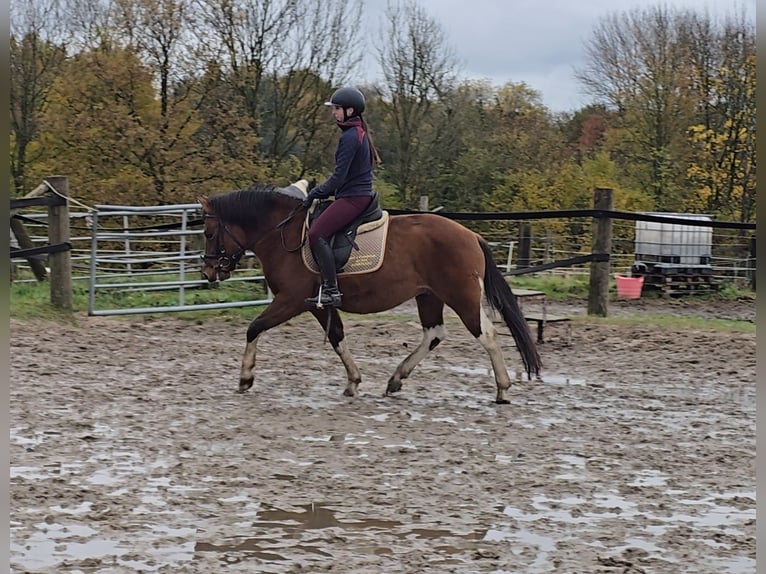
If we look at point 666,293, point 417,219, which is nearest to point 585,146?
point 666,293

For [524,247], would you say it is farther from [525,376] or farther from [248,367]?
[248,367]

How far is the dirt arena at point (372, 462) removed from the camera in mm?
3760

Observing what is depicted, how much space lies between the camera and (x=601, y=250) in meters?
11.0

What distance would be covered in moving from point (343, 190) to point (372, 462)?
2.39 meters

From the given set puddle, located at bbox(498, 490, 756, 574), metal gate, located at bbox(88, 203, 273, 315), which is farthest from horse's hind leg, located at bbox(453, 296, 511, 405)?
metal gate, located at bbox(88, 203, 273, 315)

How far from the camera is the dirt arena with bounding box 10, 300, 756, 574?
3760mm

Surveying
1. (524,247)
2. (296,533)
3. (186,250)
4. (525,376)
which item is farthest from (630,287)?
(296,533)

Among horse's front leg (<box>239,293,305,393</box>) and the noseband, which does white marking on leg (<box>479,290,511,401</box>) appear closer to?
horse's front leg (<box>239,293,305,393</box>)

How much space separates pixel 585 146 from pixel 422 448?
74.2 feet

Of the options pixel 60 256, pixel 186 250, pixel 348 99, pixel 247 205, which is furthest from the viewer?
pixel 186 250

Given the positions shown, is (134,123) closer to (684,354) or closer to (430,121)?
(430,121)

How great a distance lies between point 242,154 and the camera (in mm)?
19844

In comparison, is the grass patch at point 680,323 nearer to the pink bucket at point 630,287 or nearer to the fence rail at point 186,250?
the fence rail at point 186,250

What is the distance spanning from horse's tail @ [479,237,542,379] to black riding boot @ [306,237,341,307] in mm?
1139
